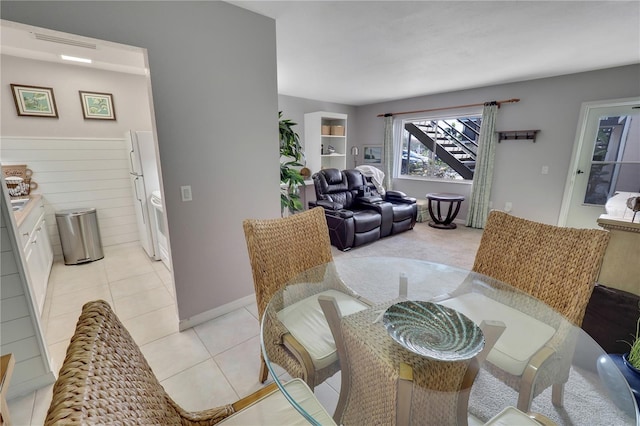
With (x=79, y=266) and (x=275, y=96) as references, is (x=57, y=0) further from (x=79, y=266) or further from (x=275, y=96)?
(x=79, y=266)

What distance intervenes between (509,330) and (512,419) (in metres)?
0.51

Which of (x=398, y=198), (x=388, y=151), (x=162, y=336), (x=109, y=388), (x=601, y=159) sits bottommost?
(x=162, y=336)

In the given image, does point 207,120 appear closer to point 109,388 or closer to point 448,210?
point 109,388

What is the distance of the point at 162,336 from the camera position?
2.05 meters

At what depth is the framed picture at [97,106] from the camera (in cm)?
333

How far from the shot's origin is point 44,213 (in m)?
3.12

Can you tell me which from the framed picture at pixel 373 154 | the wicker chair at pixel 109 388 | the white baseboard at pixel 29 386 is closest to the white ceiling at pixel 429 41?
the wicker chair at pixel 109 388

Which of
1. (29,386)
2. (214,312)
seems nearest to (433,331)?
(214,312)

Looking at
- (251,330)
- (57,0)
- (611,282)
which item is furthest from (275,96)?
(611,282)

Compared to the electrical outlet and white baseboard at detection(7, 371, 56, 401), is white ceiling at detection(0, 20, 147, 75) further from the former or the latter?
white baseboard at detection(7, 371, 56, 401)

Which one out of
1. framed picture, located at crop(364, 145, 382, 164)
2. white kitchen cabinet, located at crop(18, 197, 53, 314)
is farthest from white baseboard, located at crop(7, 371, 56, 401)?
framed picture, located at crop(364, 145, 382, 164)

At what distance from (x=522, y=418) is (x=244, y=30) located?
8.98ft

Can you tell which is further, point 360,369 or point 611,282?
point 611,282

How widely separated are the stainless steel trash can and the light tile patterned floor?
0.12 meters
